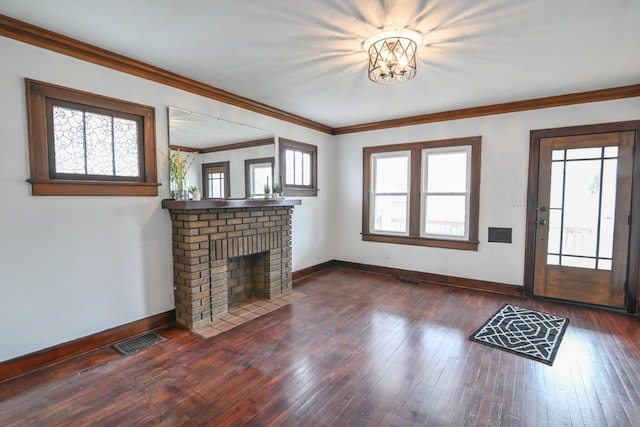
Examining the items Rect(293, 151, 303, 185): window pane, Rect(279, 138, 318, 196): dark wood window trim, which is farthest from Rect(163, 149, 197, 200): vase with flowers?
Rect(293, 151, 303, 185): window pane

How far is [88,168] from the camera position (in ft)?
8.51

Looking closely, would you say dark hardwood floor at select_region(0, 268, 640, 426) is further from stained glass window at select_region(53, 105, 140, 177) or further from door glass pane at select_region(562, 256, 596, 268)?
stained glass window at select_region(53, 105, 140, 177)

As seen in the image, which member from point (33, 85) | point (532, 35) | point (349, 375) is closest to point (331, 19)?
point (532, 35)

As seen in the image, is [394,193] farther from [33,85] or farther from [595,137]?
[33,85]

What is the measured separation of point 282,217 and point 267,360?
2026 millimetres

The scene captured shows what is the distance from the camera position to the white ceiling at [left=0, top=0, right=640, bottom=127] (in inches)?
78.0

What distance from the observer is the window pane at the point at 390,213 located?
199 inches

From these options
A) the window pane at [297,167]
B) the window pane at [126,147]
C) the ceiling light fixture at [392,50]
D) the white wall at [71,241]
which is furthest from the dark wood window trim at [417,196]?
the window pane at [126,147]

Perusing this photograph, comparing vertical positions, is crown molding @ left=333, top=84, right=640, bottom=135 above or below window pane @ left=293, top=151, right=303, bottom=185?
above

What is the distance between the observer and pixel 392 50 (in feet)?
7.81

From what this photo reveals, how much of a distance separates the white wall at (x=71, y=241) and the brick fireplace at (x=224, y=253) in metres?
0.23

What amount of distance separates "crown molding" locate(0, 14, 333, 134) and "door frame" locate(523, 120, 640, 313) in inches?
143

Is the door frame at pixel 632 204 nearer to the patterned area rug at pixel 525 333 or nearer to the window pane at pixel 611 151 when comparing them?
the window pane at pixel 611 151

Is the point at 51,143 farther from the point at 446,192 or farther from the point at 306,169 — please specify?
the point at 446,192
